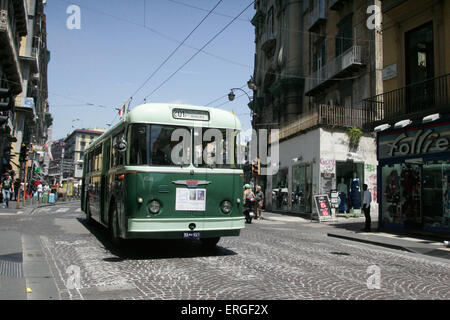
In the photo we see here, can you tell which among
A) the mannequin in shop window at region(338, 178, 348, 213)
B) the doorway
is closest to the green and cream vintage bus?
the doorway

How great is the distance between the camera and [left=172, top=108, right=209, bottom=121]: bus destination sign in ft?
26.1

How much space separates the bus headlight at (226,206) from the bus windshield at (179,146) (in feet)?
2.37

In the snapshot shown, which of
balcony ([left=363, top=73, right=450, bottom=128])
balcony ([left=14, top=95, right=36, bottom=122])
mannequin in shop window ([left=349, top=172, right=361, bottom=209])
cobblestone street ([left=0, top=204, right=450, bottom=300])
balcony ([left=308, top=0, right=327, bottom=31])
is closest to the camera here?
cobblestone street ([left=0, top=204, right=450, bottom=300])

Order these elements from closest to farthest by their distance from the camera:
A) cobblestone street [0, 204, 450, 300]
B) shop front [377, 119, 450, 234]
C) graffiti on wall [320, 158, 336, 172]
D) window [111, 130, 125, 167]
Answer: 1. cobblestone street [0, 204, 450, 300]
2. window [111, 130, 125, 167]
3. shop front [377, 119, 450, 234]
4. graffiti on wall [320, 158, 336, 172]

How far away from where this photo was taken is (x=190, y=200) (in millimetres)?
7734

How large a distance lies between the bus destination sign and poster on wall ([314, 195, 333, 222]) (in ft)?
43.6

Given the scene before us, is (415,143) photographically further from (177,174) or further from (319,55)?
(319,55)

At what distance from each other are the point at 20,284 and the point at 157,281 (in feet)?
5.82

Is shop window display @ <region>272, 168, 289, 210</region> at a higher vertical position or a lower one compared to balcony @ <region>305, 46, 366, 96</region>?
lower

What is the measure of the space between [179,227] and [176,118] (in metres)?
2.12

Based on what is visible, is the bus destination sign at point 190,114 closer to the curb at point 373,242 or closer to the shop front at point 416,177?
the curb at point 373,242

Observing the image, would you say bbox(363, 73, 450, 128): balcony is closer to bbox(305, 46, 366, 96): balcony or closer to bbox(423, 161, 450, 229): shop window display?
bbox(423, 161, 450, 229): shop window display

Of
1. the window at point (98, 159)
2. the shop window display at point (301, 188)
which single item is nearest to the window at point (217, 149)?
the window at point (98, 159)
